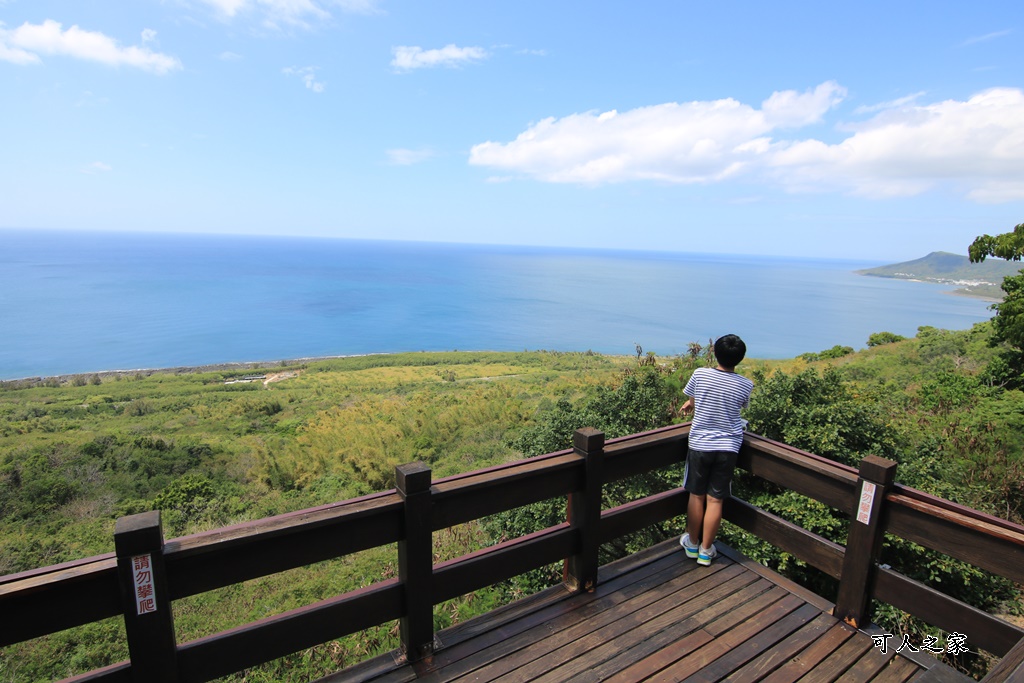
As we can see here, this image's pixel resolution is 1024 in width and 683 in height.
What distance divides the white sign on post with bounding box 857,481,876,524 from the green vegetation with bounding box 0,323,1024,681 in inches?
40.3

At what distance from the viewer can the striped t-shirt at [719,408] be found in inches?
133

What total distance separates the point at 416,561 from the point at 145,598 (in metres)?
1.04

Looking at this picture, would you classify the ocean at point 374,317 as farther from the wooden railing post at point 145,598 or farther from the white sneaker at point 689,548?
the wooden railing post at point 145,598

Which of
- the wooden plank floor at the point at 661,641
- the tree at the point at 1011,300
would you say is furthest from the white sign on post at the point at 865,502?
the tree at the point at 1011,300

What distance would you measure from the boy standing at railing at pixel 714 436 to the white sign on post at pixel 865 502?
0.73 m

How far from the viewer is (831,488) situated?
2998 mm

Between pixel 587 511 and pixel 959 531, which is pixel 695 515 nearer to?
pixel 587 511

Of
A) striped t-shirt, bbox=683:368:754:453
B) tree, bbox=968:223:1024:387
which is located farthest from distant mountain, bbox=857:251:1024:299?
striped t-shirt, bbox=683:368:754:453

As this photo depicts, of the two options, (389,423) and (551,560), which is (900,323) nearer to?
(389,423)

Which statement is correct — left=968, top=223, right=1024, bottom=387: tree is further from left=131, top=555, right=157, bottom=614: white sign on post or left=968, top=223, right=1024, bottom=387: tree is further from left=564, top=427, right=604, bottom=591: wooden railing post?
left=131, top=555, right=157, bottom=614: white sign on post

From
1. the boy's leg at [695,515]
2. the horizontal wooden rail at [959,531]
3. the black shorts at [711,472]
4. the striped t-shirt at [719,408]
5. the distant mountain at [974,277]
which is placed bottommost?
the distant mountain at [974,277]

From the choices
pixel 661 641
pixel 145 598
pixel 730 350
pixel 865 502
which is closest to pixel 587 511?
pixel 661 641

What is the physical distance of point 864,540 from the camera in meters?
2.82

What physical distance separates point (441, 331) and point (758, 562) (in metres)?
70.4
